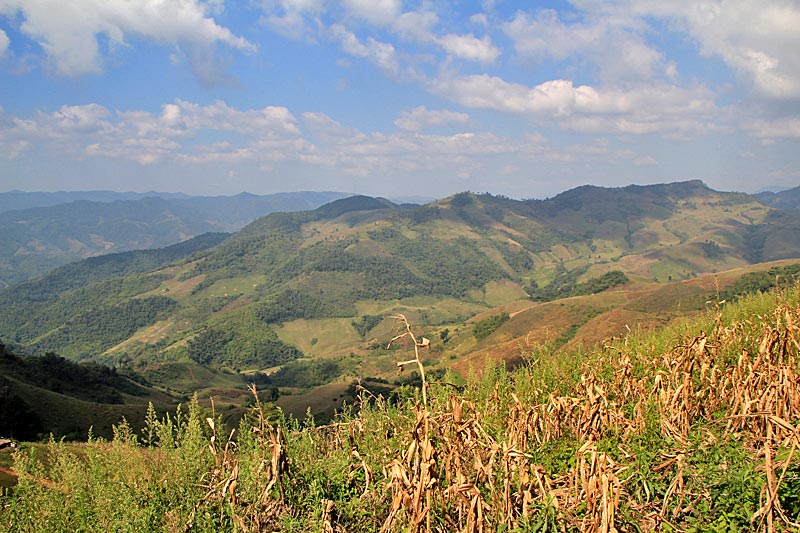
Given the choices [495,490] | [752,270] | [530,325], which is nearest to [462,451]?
[495,490]

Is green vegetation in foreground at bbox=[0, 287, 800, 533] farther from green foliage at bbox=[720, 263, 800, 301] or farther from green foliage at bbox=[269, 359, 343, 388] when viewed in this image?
green foliage at bbox=[269, 359, 343, 388]

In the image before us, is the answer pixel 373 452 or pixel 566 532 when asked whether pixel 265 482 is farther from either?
pixel 566 532

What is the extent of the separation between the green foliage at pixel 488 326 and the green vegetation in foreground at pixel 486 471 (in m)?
138

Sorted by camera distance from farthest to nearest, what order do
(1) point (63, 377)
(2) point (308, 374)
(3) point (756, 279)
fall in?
(2) point (308, 374) → (3) point (756, 279) → (1) point (63, 377)

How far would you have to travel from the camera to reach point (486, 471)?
5.43 meters

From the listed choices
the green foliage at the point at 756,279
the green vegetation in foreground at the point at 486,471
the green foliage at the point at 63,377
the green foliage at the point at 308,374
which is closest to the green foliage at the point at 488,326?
the green foliage at the point at 308,374

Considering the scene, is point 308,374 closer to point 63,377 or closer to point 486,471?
point 63,377

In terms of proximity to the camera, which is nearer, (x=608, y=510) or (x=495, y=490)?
(x=608, y=510)

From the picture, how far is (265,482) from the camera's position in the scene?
6.22 meters

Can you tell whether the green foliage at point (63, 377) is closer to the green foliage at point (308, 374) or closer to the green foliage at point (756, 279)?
the green foliage at point (308, 374)

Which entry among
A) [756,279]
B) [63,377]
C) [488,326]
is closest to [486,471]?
[63,377]

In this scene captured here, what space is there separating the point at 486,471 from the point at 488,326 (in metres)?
150

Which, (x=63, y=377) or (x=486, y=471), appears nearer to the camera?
(x=486, y=471)

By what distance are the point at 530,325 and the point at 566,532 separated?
129184 millimetres
